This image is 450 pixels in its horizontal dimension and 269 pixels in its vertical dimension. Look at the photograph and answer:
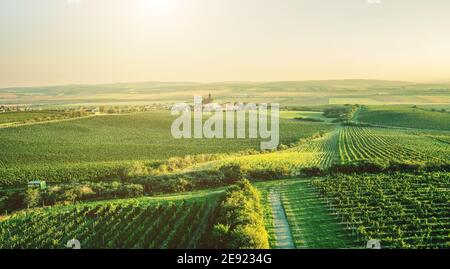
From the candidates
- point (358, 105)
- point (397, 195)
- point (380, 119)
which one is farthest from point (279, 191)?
point (358, 105)

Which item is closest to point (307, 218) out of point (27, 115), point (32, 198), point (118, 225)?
point (118, 225)

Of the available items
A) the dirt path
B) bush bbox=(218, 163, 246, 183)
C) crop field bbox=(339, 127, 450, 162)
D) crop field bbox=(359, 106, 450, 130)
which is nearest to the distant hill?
crop field bbox=(359, 106, 450, 130)

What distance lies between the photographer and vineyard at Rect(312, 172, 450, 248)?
873 cm

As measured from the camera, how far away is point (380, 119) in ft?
122

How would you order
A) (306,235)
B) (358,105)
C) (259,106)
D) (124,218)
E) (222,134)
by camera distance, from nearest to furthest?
(306,235), (124,218), (222,134), (259,106), (358,105)

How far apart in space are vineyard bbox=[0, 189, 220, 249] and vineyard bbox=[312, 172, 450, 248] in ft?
12.0

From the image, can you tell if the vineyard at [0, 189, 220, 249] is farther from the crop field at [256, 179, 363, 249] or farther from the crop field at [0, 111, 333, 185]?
the crop field at [0, 111, 333, 185]

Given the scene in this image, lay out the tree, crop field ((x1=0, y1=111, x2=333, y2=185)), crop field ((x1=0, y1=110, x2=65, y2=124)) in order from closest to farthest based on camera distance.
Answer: the tree, crop field ((x1=0, y1=111, x2=333, y2=185)), crop field ((x1=0, y1=110, x2=65, y2=124))

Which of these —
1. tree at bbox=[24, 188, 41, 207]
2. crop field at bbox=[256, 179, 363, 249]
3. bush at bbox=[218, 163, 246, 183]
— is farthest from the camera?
bush at bbox=[218, 163, 246, 183]

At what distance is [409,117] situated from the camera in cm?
3516

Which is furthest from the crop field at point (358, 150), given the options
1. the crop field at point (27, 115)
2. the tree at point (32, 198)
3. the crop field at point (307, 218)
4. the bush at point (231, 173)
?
the crop field at point (27, 115)
